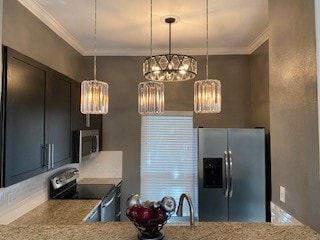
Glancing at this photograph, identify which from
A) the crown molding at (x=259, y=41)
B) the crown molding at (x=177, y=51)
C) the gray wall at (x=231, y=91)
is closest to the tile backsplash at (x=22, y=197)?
the crown molding at (x=177, y=51)

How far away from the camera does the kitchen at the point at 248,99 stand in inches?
56.6

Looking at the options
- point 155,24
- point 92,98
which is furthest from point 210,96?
point 155,24

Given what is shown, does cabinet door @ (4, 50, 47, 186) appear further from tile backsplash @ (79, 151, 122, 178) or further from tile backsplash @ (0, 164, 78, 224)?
tile backsplash @ (79, 151, 122, 178)

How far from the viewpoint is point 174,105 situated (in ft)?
13.7

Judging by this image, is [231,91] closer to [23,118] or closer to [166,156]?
[166,156]

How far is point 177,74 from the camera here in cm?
256

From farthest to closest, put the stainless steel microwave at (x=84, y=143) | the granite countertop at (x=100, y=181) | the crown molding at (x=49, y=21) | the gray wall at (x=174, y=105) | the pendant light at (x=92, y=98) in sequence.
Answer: the gray wall at (x=174, y=105), the granite countertop at (x=100, y=181), the stainless steel microwave at (x=84, y=143), the crown molding at (x=49, y=21), the pendant light at (x=92, y=98)

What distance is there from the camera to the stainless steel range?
9.73ft

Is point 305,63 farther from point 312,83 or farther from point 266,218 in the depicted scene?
point 266,218

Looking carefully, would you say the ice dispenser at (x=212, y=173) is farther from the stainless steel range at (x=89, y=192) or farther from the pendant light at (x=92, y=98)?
the pendant light at (x=92, y=98)

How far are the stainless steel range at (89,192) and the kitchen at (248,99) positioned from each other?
37cm

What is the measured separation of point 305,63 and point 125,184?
10.8 feet

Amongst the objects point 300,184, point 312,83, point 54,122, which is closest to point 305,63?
point 312,83

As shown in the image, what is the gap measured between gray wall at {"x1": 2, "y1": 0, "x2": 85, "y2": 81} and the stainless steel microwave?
906 mm
